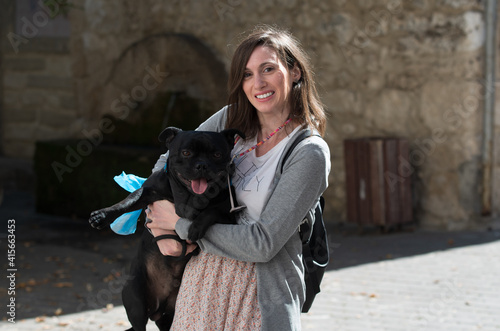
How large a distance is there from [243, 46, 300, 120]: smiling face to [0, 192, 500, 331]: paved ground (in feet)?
8.20

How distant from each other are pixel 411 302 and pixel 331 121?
3.29 metres

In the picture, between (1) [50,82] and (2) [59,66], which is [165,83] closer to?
(2) [59,66]

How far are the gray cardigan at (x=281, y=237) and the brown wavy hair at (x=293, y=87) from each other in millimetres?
183

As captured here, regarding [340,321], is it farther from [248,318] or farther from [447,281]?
[248,318]

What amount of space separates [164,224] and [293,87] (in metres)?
0.75

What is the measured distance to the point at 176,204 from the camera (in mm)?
2684

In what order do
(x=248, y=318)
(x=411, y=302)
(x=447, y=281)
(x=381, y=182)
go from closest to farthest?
(x=248, y=318) → (x=411, y=302) → (x=447, y=281) → (x=381, y=182)

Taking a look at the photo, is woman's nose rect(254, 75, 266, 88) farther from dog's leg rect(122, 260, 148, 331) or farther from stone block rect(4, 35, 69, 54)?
stone block rect(4, 35, 69, 54)

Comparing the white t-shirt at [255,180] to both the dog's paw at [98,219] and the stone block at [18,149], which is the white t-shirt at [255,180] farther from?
the stone block at [18,149]

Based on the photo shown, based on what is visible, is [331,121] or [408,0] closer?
[408,0]

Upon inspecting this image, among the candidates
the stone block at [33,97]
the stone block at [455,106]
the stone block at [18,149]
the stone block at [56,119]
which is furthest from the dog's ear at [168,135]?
the stone block at [18,149]

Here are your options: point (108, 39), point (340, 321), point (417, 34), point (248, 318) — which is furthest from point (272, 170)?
point (108, 39)

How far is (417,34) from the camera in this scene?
746cm

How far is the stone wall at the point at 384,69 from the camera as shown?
7305mm
